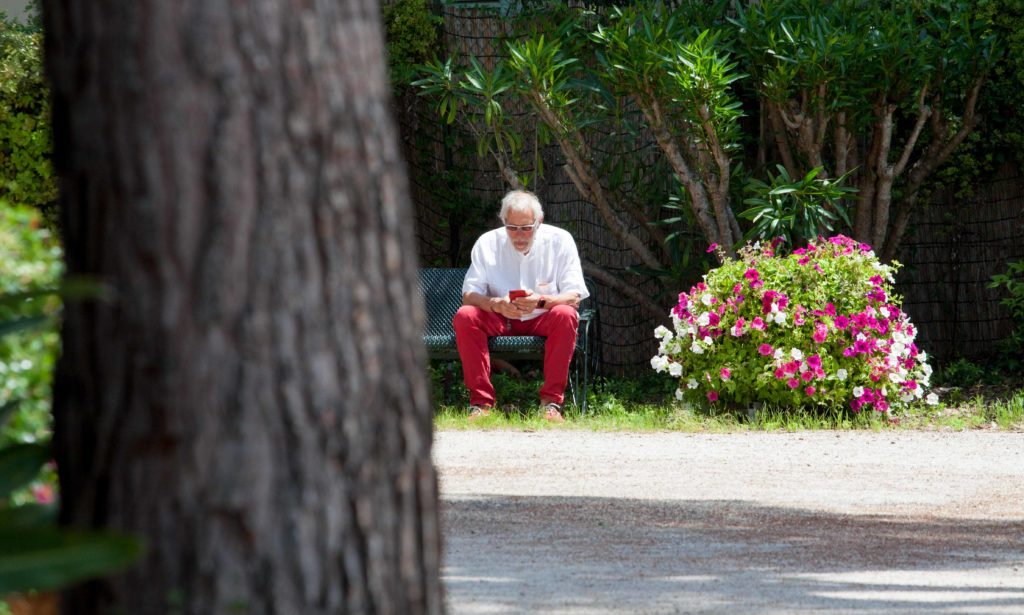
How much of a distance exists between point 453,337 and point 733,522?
3.54 m

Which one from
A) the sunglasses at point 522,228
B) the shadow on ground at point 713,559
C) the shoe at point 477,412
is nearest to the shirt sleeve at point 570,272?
the sunglasses at point 522,228

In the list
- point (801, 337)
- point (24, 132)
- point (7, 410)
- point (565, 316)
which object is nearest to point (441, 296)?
point (565, 316)

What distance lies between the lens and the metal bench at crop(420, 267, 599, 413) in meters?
7.43

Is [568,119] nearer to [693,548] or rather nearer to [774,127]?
[774,127]

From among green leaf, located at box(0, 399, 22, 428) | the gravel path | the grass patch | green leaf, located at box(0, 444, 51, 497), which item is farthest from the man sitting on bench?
green leaf, located at box(0, 444, 51, 497)

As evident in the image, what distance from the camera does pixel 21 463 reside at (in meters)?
1.68

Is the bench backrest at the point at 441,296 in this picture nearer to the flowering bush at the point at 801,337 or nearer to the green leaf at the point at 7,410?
the flowering bush at the point at 801,337

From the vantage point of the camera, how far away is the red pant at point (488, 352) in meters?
7.26

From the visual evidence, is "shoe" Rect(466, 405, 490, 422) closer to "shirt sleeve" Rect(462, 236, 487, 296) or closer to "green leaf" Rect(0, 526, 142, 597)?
"shirt sleeve" Rect(462, 236, 487, 296)

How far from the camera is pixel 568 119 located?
8.09 metres

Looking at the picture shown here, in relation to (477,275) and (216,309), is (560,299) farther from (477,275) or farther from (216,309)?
(216,309)

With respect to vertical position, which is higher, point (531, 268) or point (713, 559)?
point (531, 268)

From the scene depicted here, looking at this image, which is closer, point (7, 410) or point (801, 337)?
point (7, 410)

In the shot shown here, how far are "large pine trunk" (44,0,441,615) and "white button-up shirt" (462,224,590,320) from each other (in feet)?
19.3
